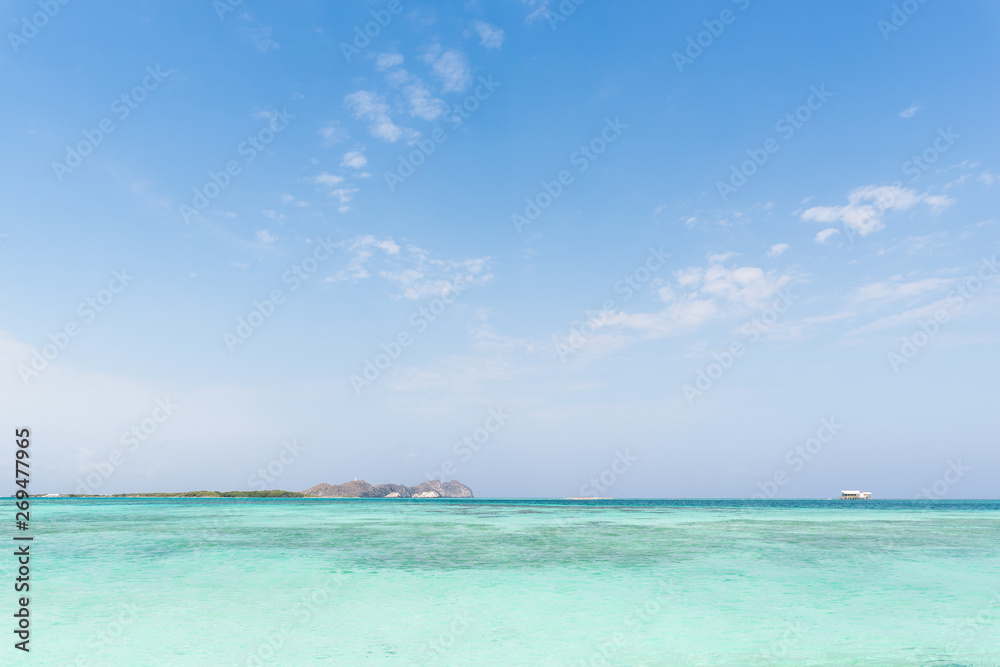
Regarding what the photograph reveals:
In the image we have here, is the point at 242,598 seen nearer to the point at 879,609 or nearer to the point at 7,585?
the point at 7,585

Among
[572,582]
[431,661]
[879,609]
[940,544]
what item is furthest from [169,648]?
[940,544]

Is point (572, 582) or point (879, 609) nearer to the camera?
point (879, 609)

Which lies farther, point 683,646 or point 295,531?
point 295,531

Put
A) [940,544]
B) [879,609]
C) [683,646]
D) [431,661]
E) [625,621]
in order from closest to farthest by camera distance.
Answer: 1. [431,661]
2. [683,646]
3. [625,621]
4. [879,609]
5. [940,544]

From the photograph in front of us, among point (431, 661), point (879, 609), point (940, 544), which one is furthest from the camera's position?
point (940, 544)

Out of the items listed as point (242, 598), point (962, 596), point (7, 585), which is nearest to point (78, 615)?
point (242, 598)

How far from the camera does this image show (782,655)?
32.2 feet

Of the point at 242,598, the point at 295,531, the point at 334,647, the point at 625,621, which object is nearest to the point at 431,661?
the point at 334,647

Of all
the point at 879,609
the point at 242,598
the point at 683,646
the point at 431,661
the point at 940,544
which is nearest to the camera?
the point at 431,661

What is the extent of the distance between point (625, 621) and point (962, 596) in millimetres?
9495

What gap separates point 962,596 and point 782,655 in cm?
849

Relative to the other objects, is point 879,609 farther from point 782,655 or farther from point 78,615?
point 78,615

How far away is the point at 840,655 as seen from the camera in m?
9.79

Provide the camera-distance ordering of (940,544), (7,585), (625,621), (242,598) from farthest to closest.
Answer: (940,544), (7,585), (242,598), (625,621)
